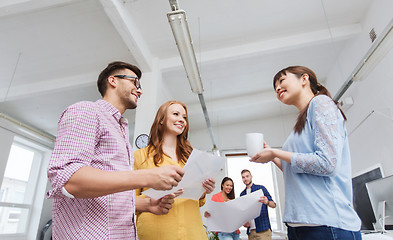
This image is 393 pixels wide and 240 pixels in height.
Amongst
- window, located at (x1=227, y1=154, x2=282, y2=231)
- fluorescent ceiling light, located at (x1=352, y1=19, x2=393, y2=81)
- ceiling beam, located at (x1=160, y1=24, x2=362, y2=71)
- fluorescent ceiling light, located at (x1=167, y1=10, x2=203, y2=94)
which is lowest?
window, located at (x1=227, y1=154, x2=282, y2=231)

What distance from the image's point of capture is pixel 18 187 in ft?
18.4

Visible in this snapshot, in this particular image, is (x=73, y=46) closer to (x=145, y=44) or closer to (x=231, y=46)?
(x=145, y=44)

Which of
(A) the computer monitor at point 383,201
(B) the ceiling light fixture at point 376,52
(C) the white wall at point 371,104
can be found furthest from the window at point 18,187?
(C) the white wall at point 371,104

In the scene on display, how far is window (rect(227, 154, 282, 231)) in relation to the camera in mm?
5723

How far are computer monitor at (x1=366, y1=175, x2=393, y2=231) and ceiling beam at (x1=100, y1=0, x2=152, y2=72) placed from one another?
3.22 metres

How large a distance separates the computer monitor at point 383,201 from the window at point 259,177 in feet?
12.2

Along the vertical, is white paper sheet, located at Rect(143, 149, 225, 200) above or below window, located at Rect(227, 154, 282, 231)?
below

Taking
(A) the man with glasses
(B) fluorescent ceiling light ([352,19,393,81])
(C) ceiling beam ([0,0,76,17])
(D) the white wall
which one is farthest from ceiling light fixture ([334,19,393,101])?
(C) ceiling beam ([0,0,76,17])

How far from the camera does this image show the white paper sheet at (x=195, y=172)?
2.67ft

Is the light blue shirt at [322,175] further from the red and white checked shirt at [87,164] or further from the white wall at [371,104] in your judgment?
the white wall at [371,104]

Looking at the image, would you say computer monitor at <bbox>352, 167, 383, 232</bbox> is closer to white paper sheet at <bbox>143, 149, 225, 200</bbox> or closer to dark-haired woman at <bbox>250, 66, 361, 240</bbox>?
dark-haired woman at <bbox>250, 66, 361, 240</bbox>

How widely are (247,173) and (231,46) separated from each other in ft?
6.85

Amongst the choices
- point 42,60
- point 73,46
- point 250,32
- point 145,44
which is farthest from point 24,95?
point 250,32

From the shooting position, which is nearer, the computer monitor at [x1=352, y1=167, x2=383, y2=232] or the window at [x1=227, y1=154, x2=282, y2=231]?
the computer monitor at [x1=352, y1=167, x2=383, y2=232]
